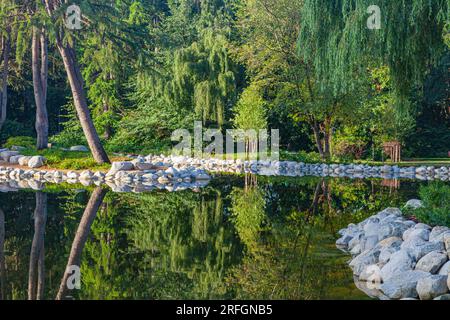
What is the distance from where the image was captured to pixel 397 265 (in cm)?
684

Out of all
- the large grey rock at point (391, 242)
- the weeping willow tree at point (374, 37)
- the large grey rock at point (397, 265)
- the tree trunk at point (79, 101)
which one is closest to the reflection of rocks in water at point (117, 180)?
the tree trunk at point (79, 101)

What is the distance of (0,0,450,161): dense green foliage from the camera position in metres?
19.7

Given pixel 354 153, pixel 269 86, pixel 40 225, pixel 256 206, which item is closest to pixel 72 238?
pixel 40 225

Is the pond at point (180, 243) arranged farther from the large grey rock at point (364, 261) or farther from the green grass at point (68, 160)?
the green grass at point (68, 160)

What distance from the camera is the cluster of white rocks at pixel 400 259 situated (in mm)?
6176

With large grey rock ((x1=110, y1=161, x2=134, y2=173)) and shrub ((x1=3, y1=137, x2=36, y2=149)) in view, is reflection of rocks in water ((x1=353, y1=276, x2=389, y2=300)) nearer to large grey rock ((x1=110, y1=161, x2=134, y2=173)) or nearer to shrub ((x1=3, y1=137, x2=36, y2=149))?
large grey rock ((x1=110, y1=161, x2=134, y2=173))

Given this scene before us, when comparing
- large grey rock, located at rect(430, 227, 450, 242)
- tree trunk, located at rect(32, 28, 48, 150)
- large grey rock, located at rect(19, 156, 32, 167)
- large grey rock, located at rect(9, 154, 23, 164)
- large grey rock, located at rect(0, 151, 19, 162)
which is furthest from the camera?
tree trunk, located at rect(32, 28, 48, 150)

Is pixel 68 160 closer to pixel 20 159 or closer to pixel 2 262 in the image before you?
pixel 20 159

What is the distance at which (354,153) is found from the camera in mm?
28672

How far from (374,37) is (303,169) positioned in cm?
1351

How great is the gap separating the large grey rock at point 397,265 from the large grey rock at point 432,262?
4.9 inches

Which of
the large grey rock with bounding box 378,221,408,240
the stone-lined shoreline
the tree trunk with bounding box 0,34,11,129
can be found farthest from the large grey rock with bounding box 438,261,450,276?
the tree trunk with bounding box 0,34,11,129

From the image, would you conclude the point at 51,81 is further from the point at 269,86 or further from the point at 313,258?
the point at 313,258

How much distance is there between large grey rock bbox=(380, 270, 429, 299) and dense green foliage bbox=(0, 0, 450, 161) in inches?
352
